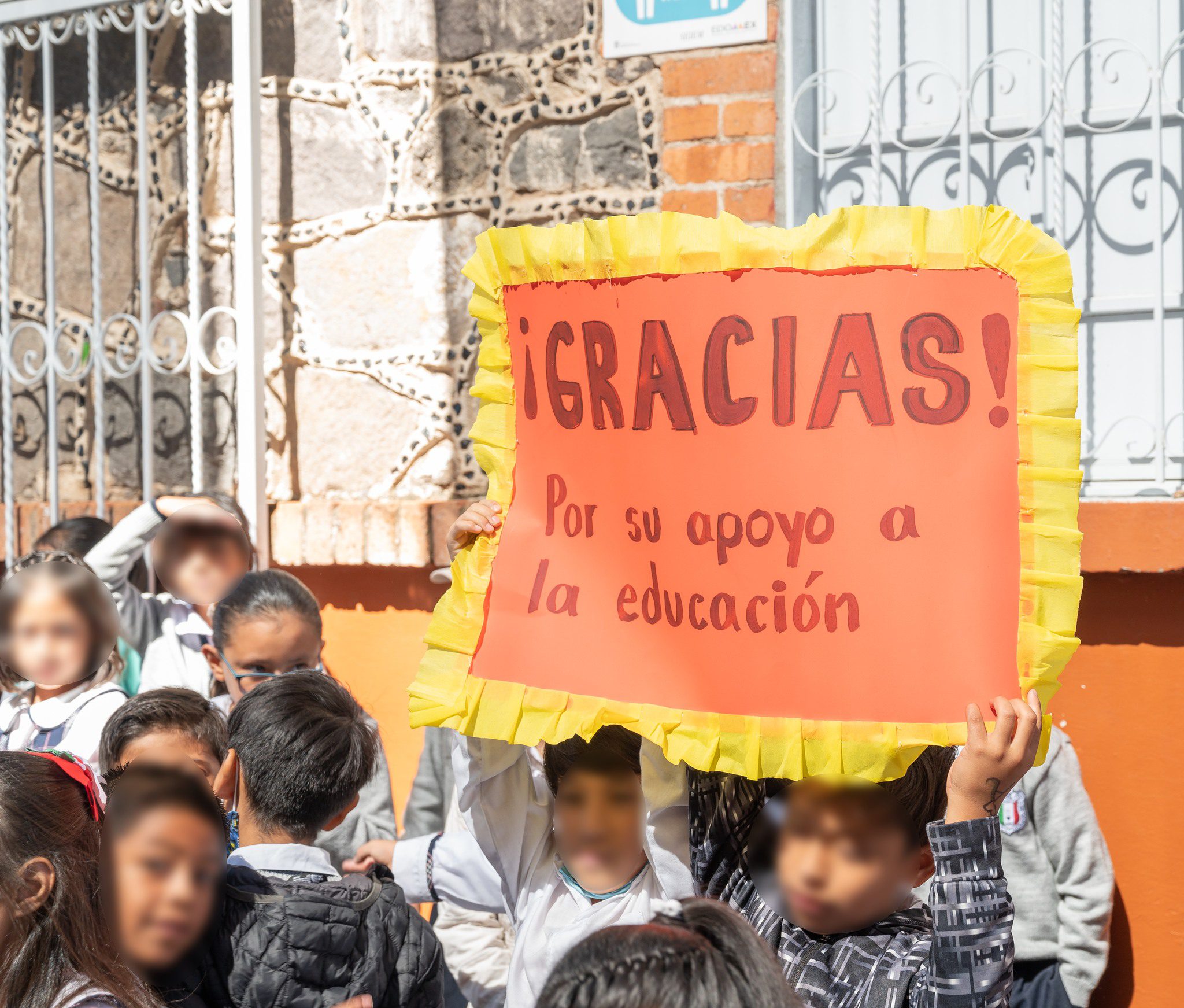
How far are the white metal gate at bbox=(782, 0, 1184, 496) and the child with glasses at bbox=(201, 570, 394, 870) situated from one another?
164cm

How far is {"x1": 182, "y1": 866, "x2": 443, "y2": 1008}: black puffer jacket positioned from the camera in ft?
5.63

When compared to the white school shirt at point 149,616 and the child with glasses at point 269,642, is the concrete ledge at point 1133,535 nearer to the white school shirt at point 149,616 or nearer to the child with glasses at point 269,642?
the child with glasses at point 269,642

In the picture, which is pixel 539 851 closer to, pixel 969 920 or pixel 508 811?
pixel 508 811

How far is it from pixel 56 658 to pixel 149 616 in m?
0.72

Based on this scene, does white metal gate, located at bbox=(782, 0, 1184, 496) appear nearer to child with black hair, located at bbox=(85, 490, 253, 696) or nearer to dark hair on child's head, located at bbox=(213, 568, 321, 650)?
dark hair on child's head, located at bbox=(213, 568, 321, 650)

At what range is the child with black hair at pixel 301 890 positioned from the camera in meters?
1.72

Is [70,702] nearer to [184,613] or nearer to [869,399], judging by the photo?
[184,613]

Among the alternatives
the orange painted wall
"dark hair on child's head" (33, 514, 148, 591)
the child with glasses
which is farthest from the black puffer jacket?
"dark hair on child's head" (33, 514, 148, 591)

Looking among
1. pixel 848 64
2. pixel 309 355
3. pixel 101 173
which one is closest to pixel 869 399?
pixel 848 64

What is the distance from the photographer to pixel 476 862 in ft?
6.96

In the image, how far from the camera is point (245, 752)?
1.93m

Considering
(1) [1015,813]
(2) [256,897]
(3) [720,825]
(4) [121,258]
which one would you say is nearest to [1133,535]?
(1) [1015,813]

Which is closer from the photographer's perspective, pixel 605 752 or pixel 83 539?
pixel 605 752

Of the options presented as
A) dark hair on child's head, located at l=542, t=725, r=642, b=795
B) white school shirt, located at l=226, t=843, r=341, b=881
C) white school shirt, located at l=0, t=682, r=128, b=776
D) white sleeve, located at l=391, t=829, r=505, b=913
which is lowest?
white sleeve, located at l=391, t=829, r=505, b=913
